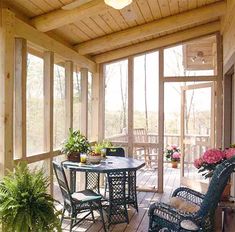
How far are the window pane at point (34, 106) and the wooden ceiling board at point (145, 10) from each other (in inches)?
60.2

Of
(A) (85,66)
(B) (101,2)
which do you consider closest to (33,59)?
(B) (101,2)

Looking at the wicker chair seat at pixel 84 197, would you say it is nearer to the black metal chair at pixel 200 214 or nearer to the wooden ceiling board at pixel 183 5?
the black metal chair at pixel 200 214

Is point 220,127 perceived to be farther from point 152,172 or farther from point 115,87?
point 115,87

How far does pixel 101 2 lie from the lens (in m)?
3.69

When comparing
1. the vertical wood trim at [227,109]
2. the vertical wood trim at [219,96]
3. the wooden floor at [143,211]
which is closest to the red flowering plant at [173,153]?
the wooden floor at [143,211]

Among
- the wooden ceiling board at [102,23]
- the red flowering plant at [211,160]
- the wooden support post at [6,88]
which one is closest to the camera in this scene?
the red flowering plant at [211,160]

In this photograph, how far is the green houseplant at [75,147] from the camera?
4.46 meters

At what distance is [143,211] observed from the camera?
4.79 metres

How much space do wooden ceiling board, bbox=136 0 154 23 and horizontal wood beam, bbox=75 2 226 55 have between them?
0.15 m

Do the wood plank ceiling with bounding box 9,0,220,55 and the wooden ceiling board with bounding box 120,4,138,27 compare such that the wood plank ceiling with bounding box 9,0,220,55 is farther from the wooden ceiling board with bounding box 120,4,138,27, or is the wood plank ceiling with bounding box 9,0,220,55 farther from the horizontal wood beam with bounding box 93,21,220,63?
the horizontal wood beam with bounding box 93,21,220,63

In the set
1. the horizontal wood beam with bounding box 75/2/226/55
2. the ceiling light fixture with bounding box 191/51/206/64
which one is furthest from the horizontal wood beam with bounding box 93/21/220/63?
the horizontal wood beam with bounding box 75/2/226/55

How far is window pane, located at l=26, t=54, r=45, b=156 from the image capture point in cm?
409

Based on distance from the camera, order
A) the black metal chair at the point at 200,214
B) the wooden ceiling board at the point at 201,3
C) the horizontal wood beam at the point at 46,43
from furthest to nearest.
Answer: the wooden ceiling board at the point at 201,3, the horizontal wood beam at the point at 46,43, the black metal chair at the point at 200,214

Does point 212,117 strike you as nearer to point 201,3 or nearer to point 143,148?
Result: point 143,148
